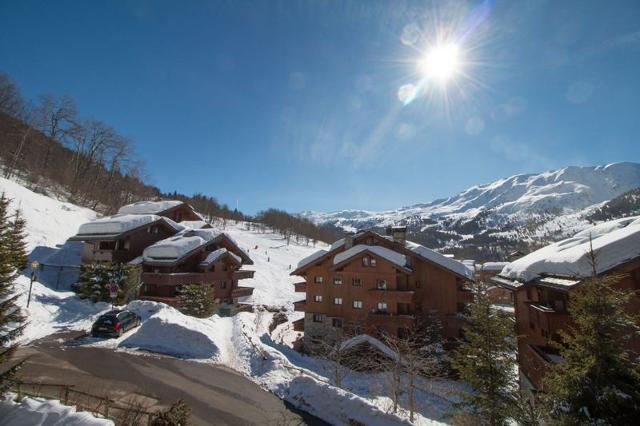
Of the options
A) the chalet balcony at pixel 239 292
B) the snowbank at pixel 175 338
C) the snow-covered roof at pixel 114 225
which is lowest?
the snowbank at pixel 175 338

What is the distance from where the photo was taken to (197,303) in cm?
2464

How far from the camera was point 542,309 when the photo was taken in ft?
49.4

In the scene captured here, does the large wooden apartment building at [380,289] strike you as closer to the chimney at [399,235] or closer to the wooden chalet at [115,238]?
the chimney at [399,235]

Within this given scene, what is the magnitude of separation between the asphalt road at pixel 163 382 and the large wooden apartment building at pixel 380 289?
15.8 meters

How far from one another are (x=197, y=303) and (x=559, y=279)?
24.1 metres

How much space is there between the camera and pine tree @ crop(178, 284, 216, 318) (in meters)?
24.5

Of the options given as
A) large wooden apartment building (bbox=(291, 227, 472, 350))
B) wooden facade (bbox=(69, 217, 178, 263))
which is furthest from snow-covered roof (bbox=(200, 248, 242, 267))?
large wooden apartment building (bbox=(291, 227, 472, 350))

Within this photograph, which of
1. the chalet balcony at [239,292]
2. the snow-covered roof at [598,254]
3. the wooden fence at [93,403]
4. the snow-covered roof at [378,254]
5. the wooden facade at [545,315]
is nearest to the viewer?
the wooden fence at [93,403]

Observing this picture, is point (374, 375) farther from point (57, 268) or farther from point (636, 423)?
point (57, 268)

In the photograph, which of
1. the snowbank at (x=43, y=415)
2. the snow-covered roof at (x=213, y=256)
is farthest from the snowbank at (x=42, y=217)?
the snowbank at (x=43, y=415)

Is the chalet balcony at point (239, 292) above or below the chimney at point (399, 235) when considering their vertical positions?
below

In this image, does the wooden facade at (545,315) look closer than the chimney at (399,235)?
Yes

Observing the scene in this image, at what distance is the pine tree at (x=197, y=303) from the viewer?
24.5 meters

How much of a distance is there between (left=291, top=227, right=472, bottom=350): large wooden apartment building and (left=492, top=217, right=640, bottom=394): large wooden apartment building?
28.7 ft
